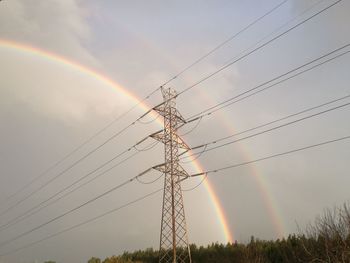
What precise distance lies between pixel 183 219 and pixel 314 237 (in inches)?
336

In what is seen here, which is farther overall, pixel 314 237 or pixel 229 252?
pixel 229 252

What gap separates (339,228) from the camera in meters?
22.6

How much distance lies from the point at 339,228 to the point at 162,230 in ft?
32.0

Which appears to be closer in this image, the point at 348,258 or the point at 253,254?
the point at 348,258

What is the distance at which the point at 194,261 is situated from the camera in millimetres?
44969

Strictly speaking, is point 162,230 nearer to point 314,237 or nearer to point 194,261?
point 314,237

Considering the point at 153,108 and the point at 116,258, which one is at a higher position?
the point at 153,108

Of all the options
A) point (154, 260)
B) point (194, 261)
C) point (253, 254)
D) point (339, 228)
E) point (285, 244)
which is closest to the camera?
point (339, 228)

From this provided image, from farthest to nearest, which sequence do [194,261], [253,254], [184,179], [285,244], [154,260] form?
1. [154,260]
2. [194,261]
3. [285,244]
4. [253,254]
5. [184,179]

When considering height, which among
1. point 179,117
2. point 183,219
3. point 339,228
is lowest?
point 339,228

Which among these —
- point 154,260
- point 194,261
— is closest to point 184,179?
point 194,261

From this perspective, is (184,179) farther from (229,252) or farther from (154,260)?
(154,260)

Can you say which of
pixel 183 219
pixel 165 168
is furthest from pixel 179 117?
pixel 183 219

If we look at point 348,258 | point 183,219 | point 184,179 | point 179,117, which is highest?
point 179,117
